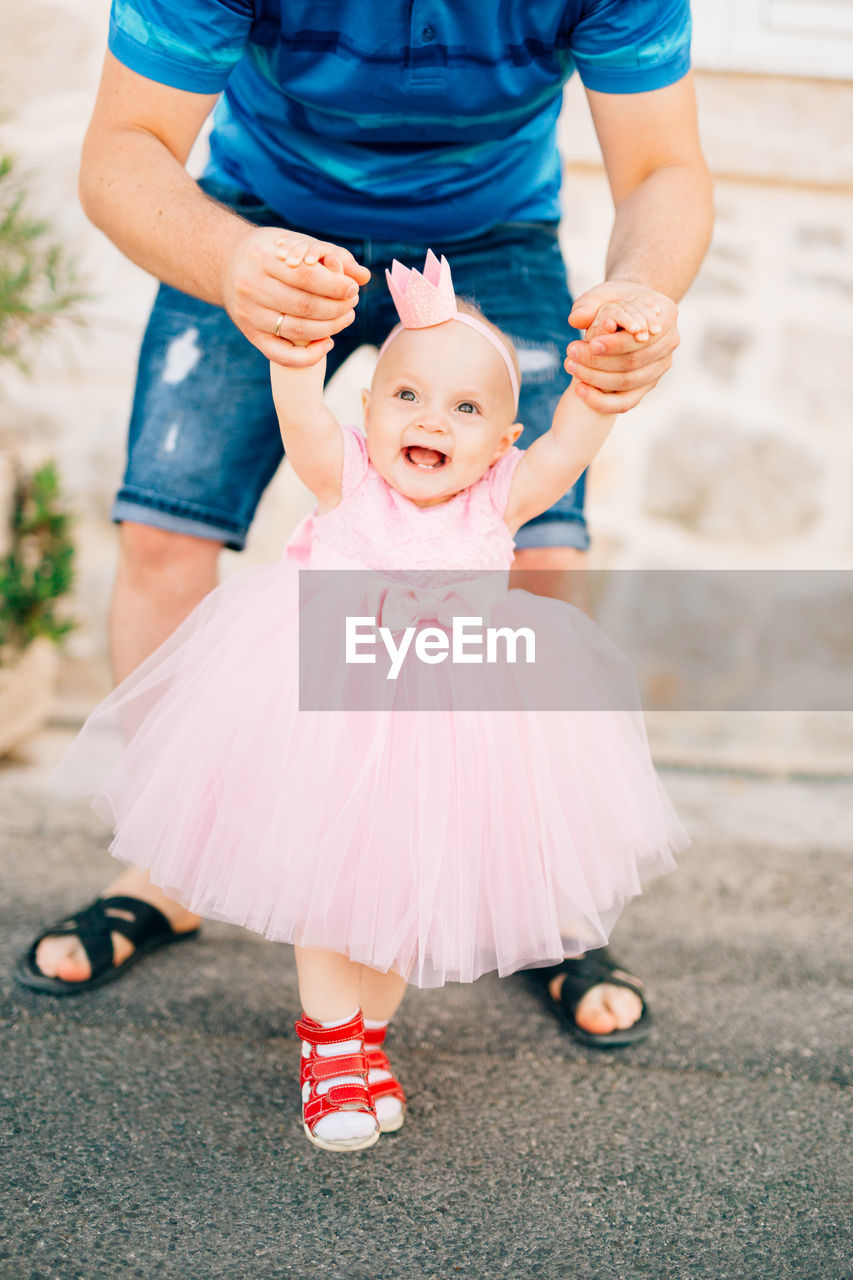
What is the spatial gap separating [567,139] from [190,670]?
5.78ft

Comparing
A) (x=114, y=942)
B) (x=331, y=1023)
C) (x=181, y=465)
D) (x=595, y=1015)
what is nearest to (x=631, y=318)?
(x=181, y=465)

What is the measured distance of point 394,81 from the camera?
1.26m

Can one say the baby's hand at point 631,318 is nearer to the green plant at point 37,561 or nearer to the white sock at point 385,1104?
the white sock at point 385,1104

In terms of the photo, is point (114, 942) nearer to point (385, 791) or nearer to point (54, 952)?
point (54, 952)

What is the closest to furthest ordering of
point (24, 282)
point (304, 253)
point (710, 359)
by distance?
point (304, 253)
point (24, 282)
point (710, 359)

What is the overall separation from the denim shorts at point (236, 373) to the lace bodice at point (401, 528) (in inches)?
10.0

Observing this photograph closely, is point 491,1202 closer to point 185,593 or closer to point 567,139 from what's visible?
point 185,593

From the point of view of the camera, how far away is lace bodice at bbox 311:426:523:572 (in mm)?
1188

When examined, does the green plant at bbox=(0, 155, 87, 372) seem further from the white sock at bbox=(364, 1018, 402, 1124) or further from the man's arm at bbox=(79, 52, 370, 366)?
the white sock at bbox=(364, 1018, 402, 1124)

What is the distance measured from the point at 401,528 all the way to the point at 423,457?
9 cm

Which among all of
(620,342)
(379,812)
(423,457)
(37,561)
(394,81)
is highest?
(394,81)

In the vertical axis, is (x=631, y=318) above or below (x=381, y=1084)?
above

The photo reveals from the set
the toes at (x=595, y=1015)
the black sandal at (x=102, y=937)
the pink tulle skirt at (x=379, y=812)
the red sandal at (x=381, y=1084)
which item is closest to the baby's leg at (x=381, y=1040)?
the red sandal at (x=381, y=1084)

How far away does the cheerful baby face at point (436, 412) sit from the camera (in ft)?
3.90
